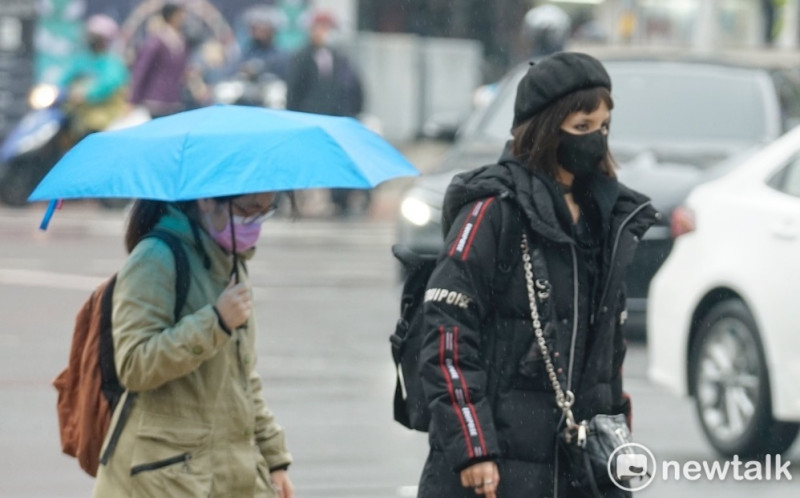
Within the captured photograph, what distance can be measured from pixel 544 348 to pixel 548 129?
1.66 ft

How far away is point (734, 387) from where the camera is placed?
775 cm

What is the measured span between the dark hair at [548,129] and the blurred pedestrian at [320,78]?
14.4 m

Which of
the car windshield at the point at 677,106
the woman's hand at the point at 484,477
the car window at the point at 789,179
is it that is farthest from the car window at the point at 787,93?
the woman's hand at the point at 484,477

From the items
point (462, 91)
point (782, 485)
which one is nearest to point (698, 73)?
point (782, 485)

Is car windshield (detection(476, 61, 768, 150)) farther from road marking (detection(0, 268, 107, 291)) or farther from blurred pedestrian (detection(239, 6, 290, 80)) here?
blurred pedestrian (detection(239, 6, 290, 80))

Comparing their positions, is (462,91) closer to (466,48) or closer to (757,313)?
(466,48)

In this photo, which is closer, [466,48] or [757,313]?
[757,313]

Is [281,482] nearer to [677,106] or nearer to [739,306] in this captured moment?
[739,306]

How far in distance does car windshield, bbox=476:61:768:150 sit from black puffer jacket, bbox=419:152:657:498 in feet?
23.1

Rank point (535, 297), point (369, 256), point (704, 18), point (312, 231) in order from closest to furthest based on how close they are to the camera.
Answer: point (535, 297) → point (369, 256) → point (312, 231) → point (704, 18)

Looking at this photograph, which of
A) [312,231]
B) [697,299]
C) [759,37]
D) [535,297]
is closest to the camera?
[535,297]

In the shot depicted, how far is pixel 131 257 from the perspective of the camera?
416cm

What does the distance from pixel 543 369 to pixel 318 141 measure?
0.80m

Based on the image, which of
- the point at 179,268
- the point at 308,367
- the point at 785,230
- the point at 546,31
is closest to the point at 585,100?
the point at 179,268
